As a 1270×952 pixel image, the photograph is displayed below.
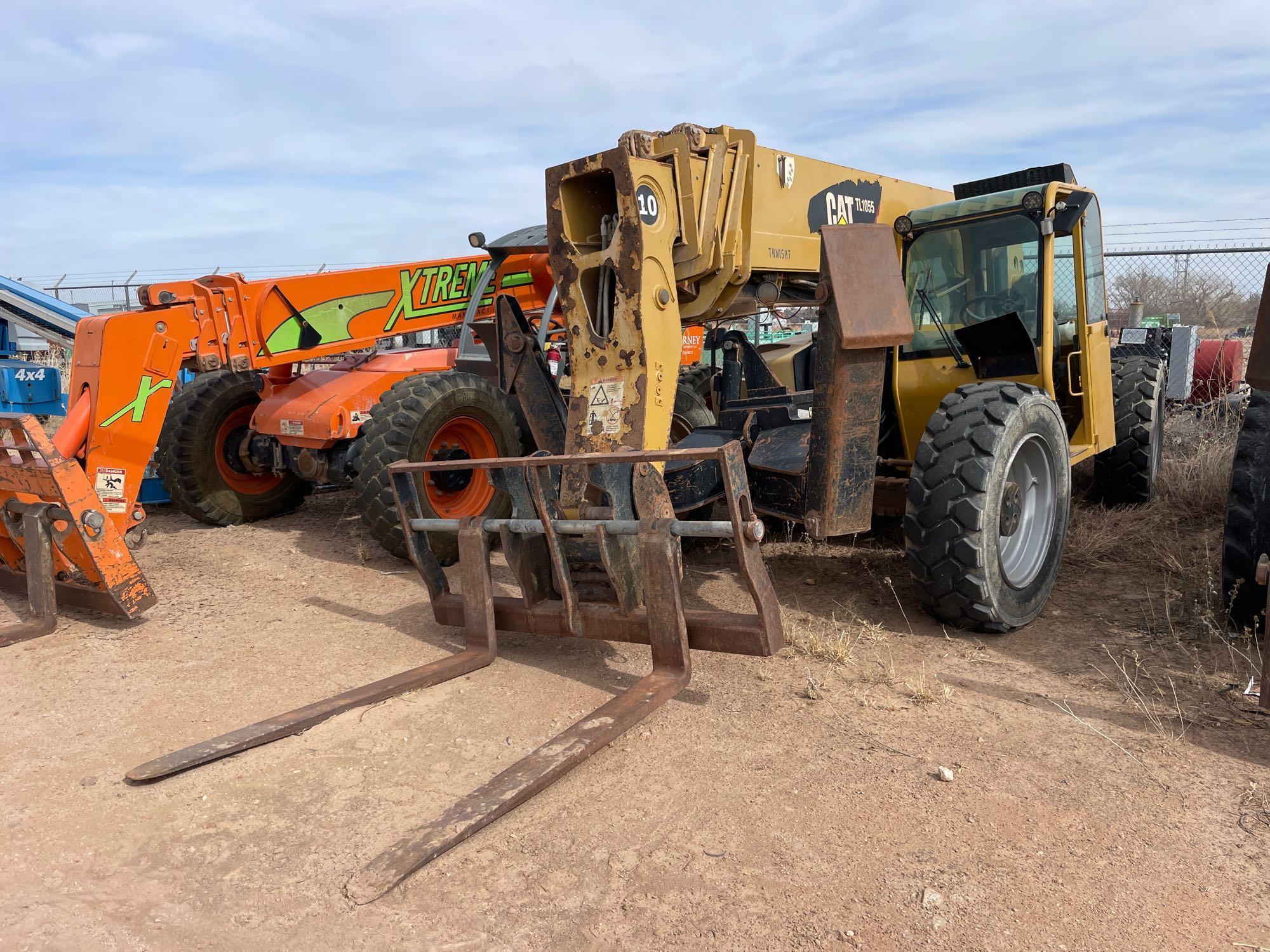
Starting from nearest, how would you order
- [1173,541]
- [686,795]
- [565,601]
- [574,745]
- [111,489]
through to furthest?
[686,795], [574,745], [565,601], [111,489], [1173,541]

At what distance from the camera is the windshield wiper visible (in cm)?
548

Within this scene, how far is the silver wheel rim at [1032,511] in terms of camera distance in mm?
4922

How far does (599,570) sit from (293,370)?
511cm

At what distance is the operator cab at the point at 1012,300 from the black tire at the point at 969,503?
2.42 feet

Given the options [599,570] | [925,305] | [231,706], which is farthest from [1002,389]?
[231,706]

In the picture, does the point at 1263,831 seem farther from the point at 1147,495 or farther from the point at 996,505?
the point at 1147,495

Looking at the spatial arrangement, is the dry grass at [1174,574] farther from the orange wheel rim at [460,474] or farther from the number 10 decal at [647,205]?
the orange wheel rim at [460,474]

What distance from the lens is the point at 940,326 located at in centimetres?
548

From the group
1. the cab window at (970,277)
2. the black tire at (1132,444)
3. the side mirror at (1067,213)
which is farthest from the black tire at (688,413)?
the black tire at (1132,444)

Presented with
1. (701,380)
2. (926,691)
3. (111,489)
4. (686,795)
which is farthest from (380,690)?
(701,380)

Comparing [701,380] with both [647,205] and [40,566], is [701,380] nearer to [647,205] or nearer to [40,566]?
[647,205]

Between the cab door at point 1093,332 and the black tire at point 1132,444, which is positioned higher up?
the cab door at point 1093,332

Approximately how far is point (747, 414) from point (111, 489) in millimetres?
3795

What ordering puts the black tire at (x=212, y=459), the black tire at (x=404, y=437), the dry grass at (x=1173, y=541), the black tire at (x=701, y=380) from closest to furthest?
the dry grass at (x=1173, y=541), the black tire at (x=404, y=437), the black tire at (x=701, y=380), the black tire at (x=212, y=459)
